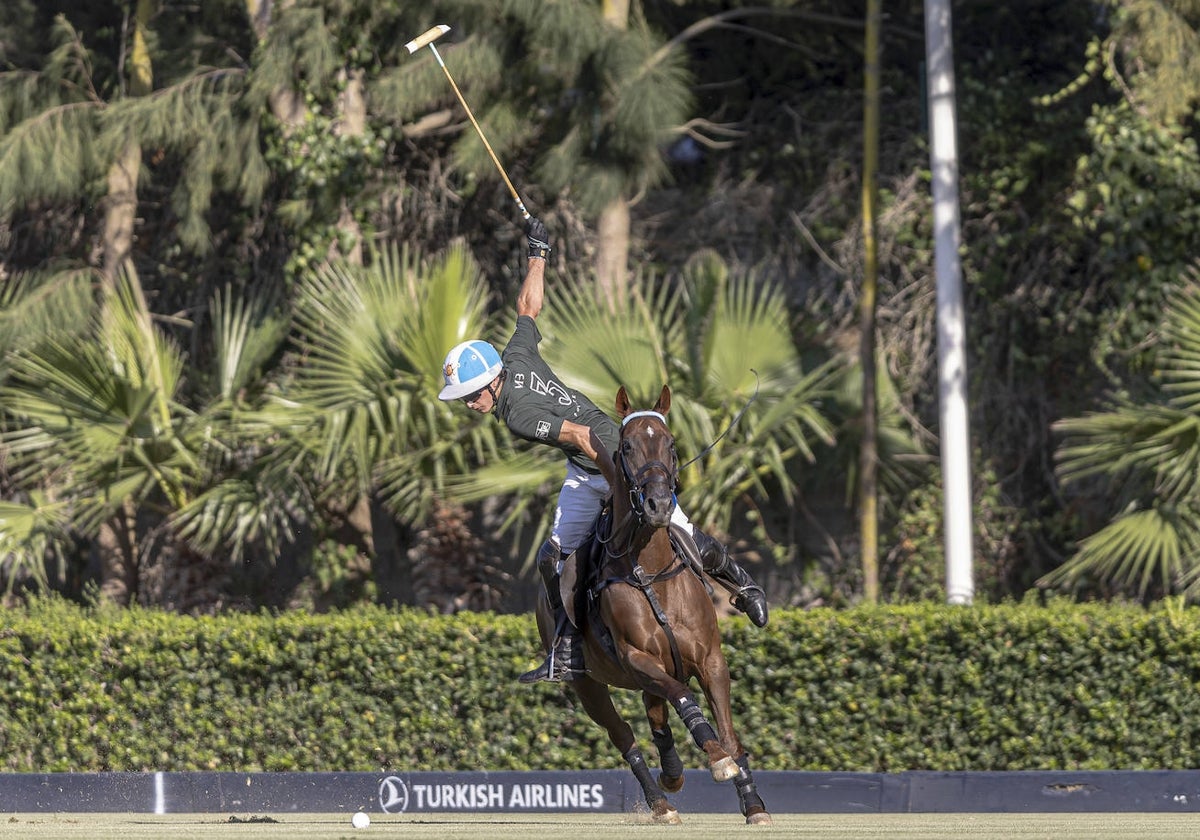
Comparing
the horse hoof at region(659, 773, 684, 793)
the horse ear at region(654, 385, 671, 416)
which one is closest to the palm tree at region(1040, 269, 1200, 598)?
the horse hoof at region(659, 773, 684, 793)

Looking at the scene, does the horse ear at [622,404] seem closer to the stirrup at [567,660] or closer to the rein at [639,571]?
the rein at [639,571]

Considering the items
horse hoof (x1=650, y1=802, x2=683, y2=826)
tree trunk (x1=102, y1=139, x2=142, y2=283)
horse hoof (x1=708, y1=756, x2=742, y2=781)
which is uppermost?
tree trunk (x1=102, y1=139, x2=142, y2=283)

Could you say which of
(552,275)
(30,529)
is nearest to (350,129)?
(552,275)

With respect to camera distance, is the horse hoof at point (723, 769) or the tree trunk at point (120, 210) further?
the tree trunk at point (120, 210)

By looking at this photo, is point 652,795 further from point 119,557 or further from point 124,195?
point 124,195

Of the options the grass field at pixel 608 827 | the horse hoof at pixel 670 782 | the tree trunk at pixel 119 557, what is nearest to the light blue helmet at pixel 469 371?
the grass field at pixel 608 827

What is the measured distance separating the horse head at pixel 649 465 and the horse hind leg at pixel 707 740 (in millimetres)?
889

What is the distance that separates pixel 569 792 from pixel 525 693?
2.95 ft

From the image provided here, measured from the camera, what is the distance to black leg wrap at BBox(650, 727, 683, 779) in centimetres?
869

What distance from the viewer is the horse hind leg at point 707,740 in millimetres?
7383

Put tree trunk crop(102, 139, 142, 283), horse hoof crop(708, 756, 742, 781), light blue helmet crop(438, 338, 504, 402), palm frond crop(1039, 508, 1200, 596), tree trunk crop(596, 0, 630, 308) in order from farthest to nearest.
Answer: tree trunk crop(102, 139, 142, 283), tree trunk crop(596, 0, 630, 308), palm frond crop(1039, 508, 1200, 596), light blue helmet crop(438, 338, 504, 402), horse hoof crop(708, 756, 742, 781)

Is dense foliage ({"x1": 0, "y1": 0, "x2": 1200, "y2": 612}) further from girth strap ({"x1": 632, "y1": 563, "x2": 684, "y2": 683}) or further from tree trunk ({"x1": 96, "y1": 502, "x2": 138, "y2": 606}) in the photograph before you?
girth strap ({"x1": 632, "y1": 563, "x2": 684, "y2": 683})

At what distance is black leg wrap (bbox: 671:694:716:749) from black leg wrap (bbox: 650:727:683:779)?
1079 mm

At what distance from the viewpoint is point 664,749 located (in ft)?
28.7
